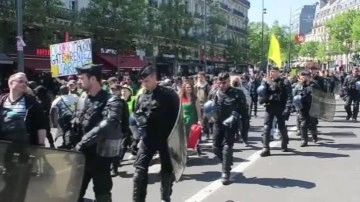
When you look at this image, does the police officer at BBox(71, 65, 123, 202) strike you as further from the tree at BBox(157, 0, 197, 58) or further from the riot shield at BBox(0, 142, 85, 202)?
the tree at BBox(157, 0, 197, 58)

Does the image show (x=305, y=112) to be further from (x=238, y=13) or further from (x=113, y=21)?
(x=238, y=13)

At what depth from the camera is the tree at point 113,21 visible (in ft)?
110

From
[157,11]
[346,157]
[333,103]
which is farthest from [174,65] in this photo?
[346,157]

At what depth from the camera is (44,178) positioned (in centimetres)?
448

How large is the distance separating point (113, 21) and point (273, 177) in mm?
25362

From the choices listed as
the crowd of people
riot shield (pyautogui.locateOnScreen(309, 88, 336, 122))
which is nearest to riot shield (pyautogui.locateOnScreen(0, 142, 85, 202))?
the crowd of people

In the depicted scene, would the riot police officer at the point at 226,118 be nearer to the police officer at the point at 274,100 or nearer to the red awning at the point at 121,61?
the police officer at the point at 274,100

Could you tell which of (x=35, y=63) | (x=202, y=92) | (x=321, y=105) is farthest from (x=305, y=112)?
(x=35, y=63)

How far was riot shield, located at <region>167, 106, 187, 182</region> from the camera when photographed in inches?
255

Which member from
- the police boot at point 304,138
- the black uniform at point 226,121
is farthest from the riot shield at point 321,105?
the black uniform at point 226,121

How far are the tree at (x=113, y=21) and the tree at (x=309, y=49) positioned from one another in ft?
313

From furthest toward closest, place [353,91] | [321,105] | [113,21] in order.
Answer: [113,21]
[353,91]
[321,105]

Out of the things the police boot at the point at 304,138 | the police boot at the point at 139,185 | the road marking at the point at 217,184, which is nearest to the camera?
the police boot at the point at 139,185

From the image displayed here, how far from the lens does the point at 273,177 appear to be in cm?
884
